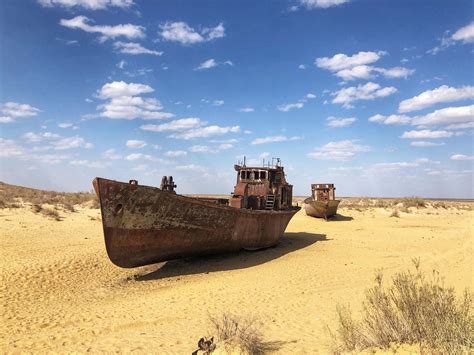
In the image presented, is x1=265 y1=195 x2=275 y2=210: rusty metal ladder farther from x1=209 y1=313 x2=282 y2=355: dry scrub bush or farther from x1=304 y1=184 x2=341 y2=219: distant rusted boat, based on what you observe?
x1=304 y1=184 x2=341 y2=219: distant rusted boat

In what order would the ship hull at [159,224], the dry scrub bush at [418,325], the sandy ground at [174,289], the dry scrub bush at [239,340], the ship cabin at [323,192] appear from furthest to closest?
the ship cabin at [323,192]
the ship hull at [159,224]
the sandy ground at [174,289]
the dry scrub bush at [239,340]
the dry scrub bush at [418,325]

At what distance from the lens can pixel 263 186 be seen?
16.0 m

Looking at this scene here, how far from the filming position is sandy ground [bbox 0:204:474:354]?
6.20m

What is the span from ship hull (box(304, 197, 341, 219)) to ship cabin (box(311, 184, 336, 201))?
6.78 feet

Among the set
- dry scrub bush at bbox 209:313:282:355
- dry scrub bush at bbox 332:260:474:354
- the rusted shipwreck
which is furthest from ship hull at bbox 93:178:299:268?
dry scrub bush at bbox 332:260:474:354

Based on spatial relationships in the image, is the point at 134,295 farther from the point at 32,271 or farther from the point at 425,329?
the point at 425,329

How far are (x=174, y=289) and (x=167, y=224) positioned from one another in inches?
74.4

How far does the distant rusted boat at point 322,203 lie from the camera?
27.8 metres

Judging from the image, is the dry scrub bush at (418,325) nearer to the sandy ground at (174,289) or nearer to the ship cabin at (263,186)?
the sandy ground at (174,289)

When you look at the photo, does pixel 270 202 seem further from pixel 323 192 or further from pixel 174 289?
pixel 323 192

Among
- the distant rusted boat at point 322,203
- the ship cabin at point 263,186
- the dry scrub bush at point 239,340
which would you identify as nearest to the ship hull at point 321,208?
the distant rusted boat at point 322,203

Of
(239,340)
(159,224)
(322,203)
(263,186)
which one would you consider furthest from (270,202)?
(322,203)

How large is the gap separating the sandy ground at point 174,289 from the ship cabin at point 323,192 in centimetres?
1446

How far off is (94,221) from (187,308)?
51.2 feet
